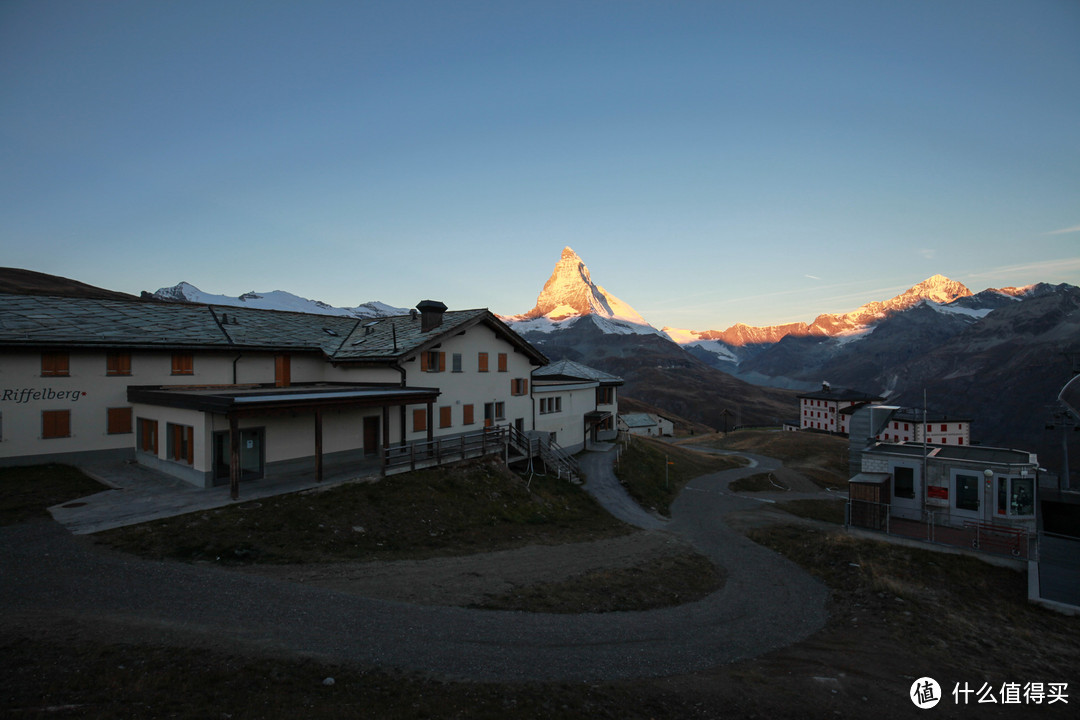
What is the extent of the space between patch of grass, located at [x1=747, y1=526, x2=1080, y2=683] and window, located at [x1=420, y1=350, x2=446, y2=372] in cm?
2122

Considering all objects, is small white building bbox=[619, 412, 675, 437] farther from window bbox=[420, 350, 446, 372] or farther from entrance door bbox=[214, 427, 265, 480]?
entrance door bbox=[214, 427, 265, 480]

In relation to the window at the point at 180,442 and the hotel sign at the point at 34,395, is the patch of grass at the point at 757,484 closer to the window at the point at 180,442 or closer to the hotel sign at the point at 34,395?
the window at the point at 180,442

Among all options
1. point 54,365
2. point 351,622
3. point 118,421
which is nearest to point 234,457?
point 351,622

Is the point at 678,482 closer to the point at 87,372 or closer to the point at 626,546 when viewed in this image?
the point at 626,546

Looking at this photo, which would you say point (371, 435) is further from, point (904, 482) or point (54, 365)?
point (904, 482)

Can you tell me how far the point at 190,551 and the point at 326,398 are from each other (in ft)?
28.5

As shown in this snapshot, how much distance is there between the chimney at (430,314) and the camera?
3231 cm

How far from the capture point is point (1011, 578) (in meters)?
19.1

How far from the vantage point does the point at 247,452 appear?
23.6 meters

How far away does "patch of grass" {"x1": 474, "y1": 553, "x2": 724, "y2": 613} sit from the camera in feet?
49.4

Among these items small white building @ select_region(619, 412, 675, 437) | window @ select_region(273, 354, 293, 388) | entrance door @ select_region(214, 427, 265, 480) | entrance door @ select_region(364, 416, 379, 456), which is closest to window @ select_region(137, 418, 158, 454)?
entrance door @ select_region(214, 427, 265, 480)

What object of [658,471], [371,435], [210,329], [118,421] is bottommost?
[658,471]

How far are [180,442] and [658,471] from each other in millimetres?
33440

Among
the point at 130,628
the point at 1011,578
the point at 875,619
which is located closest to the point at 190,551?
the point at 130,628
